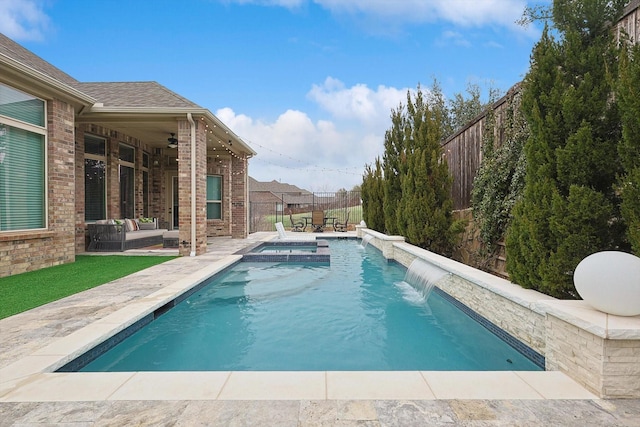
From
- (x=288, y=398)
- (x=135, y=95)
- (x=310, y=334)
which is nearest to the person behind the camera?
(x=288, y=398)

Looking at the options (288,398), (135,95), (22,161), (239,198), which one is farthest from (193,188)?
(288,398)

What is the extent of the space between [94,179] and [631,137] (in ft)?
35.1

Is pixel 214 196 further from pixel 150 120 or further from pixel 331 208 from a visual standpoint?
pixel 331 208

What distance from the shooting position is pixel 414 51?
534 inches

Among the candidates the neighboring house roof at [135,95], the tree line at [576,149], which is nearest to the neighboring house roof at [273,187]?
the neighboring house roof at [135,95]

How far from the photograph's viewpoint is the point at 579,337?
219 cm

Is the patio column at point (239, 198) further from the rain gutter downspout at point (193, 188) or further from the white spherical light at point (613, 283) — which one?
the white spherical light at point (613, 283)

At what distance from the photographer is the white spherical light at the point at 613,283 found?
6.79 ft

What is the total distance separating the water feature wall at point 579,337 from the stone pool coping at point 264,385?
0.39 feet

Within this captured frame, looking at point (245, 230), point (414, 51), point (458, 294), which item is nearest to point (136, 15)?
point (245, 230)

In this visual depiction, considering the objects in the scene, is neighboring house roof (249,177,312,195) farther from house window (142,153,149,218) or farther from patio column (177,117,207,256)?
patio column (177,117,207,256)

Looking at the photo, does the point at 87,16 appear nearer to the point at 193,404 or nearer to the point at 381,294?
the point at 381,294

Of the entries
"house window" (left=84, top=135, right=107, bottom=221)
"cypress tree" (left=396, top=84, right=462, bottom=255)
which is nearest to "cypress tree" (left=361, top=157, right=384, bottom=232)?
"cypress tree" (left=396, top=84, right=462, bottom=255)

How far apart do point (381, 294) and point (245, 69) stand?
12204 mm
